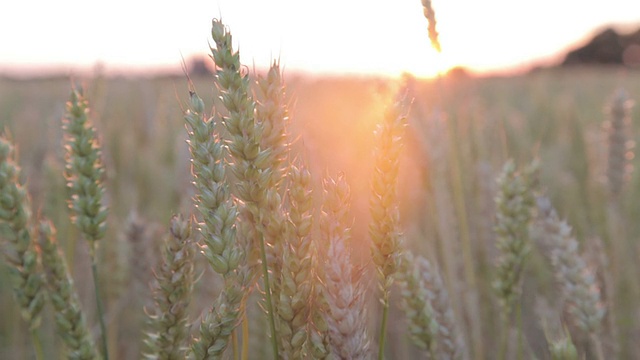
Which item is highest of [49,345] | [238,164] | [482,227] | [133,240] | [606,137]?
[238,164]

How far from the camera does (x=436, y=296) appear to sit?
1.21 metres

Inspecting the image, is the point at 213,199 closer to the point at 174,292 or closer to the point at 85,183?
the point at 174,292

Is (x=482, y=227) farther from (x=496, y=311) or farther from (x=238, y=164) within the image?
(x=238, y=164)

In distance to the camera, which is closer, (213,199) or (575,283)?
(213,199)

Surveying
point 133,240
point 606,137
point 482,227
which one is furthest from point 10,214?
point 606,137

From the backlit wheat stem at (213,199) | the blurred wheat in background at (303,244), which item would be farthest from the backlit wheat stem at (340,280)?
the backlit wheat stem at (213,199)

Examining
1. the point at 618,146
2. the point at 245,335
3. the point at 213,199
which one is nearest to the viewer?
the point at 213,199

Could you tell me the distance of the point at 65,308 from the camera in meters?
0.98

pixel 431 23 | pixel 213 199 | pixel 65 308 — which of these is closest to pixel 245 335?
pixel 213 199

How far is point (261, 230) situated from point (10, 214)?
464 millimetres

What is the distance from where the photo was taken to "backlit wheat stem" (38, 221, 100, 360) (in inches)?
38.0

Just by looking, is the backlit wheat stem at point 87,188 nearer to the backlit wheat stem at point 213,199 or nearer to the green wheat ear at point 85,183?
the green wheat ear at point 85,183

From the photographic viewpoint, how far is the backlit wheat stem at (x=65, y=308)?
3.16 ft

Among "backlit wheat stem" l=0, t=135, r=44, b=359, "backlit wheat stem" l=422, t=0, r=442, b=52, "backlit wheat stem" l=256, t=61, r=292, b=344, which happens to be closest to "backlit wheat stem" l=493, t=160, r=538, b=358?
"backlit wheat stem" l=422, t=0, r=442, b=52
